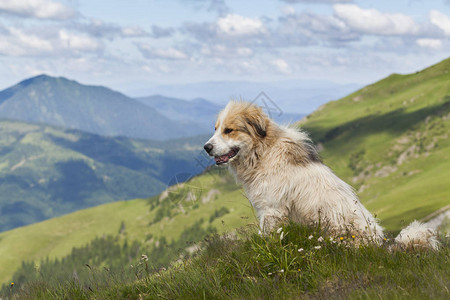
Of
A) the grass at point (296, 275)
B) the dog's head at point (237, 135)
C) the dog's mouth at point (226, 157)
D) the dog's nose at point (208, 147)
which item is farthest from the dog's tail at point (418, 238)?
the dog's nose at point (208, 147)

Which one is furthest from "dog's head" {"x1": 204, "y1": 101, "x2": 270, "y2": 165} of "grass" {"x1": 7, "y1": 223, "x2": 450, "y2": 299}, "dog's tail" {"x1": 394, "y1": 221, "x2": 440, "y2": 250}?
A: "dog's tail" {"x1": 394, "y1": 221, "x2": 440, "y2": 250}

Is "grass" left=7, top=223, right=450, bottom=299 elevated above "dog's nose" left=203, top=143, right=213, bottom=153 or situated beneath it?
situated beneath

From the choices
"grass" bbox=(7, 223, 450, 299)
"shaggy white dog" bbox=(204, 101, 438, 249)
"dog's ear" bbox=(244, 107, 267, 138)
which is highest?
"dog's ear" bbox=(244, 107, 267, 138)

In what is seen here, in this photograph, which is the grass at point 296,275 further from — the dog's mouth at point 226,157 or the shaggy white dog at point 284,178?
the dog's mouth at point 226,157

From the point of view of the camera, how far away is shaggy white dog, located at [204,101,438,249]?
823 centimetres

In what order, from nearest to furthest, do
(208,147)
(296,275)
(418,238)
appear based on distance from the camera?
(296,275)
(418,238)
(208,147)

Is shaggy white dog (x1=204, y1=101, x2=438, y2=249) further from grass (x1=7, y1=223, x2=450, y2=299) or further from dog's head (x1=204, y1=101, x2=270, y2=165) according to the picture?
grass (x1=7, y1=223, x2=450, y2=299)

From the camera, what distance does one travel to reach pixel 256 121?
1024cm

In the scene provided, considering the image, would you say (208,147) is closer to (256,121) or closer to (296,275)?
(256,121)

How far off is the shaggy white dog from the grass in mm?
707

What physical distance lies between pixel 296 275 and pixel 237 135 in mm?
4526

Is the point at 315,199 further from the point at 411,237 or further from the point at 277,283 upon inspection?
the point at 277,283

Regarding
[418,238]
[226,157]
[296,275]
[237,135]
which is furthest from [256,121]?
[296,275]

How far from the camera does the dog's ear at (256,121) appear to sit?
10156 millimetres
